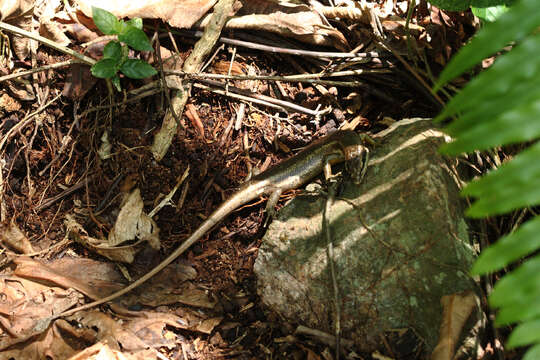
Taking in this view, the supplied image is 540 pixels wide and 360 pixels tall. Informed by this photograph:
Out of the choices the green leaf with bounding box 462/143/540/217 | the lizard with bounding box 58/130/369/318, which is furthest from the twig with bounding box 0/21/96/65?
the green leaf with bounding box 462/143/540/217

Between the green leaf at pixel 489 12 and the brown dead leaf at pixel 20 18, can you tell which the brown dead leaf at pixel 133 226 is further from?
the green leaf at pixel 489 12

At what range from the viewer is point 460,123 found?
4.11 feet

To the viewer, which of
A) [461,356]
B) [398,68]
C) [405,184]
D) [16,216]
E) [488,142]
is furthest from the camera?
[398,68]

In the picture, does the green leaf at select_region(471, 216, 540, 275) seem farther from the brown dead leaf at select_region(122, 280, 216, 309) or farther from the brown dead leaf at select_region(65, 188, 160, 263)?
the brown dead leaf at select_region(65, 188, 160, 263)

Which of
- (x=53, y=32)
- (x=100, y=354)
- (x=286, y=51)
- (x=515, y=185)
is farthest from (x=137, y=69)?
(x=515, y=185)

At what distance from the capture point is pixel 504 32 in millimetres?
1190

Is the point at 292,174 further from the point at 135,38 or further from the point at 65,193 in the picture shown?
the point at 65,193

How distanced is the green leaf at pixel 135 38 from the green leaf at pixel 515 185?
2539 mm

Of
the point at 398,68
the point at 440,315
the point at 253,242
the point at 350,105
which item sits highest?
the point at 398,68

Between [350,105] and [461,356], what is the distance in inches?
81.8

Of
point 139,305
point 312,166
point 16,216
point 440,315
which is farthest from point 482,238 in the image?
point 16,216

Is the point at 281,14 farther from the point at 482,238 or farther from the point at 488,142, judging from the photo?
the point at 488,142

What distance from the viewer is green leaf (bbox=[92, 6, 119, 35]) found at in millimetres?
3016

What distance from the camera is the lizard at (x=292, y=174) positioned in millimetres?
3125
